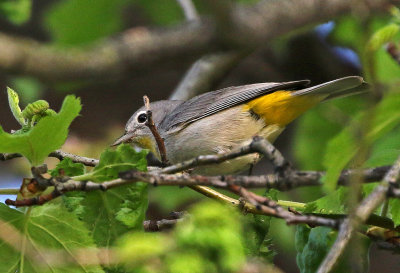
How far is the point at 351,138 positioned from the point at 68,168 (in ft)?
2.95

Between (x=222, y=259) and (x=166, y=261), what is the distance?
4.8 inches

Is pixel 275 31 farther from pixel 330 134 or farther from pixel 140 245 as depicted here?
pixel 330 134

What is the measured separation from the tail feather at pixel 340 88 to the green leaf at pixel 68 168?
5.77 feet

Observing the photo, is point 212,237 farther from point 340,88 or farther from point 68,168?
point 340,88

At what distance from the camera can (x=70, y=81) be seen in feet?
10.2

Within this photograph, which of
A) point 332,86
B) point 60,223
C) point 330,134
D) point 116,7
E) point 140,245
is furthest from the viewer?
point 116,7

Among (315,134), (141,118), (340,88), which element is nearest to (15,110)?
(340,88)

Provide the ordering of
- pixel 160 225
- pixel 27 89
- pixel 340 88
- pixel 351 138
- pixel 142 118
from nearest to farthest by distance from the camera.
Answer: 1. pixel 351 138
2. pixel 160 225
3. pixel 340 88
4. pixel 142 118
5. pixel 27 89

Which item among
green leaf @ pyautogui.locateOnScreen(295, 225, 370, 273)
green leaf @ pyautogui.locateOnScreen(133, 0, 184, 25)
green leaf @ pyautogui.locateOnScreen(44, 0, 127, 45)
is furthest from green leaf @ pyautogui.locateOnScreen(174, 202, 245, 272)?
green leaf @ pyautogui.locateOnScreen(133, 0, 184, 25)

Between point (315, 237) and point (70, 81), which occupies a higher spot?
point (70, 81)

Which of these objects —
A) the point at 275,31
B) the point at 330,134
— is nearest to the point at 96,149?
the point at 330,134

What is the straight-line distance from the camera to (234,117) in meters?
4.45

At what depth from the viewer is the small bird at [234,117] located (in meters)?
4.00

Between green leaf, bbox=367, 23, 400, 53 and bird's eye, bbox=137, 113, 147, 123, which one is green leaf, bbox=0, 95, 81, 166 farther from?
bird's eye, bbox=137, 113, 147, 123
